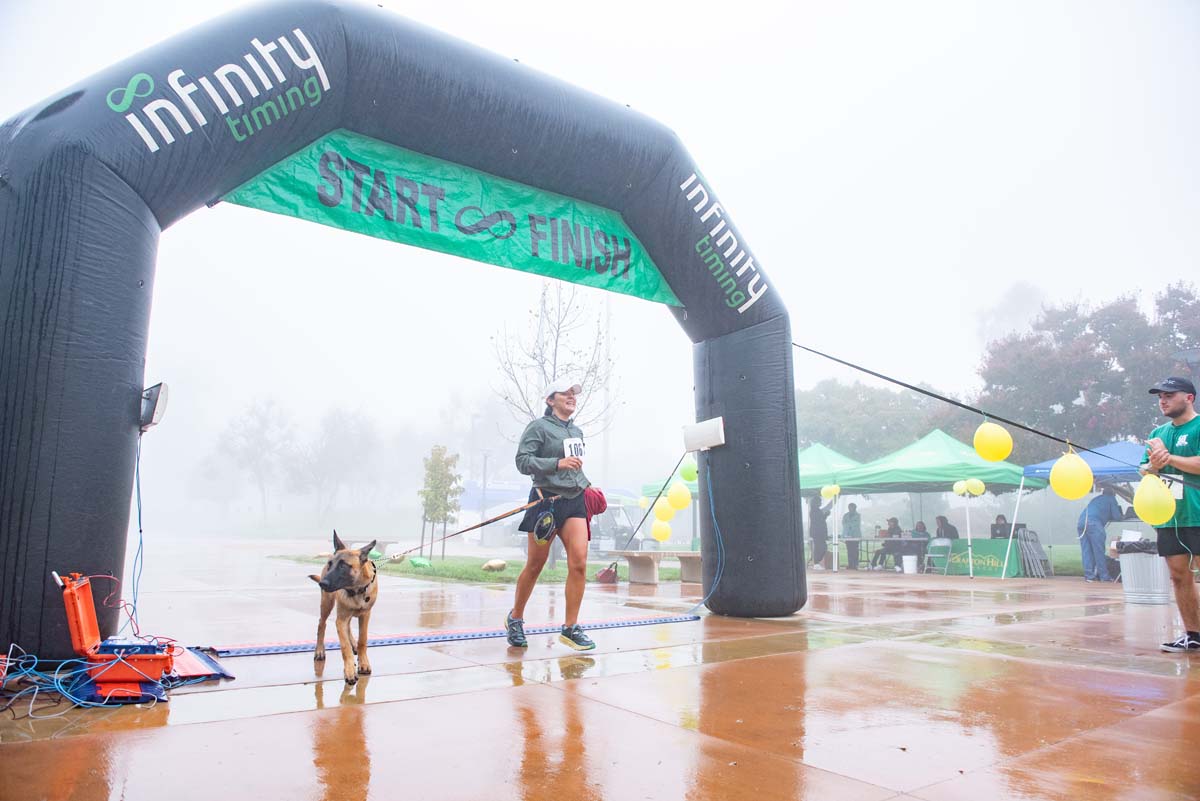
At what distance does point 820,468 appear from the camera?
19.0m

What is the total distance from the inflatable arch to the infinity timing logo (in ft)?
0.04

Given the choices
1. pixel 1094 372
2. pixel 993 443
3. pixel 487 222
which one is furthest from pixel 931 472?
pixel 1094 372

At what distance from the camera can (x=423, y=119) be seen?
5152mm

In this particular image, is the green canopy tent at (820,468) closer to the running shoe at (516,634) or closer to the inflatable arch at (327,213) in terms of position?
the inflatable arch at (327,213)

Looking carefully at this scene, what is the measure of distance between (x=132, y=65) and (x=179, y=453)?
87.1 metres

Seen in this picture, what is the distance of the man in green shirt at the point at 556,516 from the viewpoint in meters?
4.64

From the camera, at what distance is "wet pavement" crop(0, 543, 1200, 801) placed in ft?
7.15

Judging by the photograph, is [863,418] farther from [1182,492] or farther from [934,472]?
[1182,492]

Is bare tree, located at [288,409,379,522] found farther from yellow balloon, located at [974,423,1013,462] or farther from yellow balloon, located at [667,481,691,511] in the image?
yellow balloon, located at [974,423,1013,462]

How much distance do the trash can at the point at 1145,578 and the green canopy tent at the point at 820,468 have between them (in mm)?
7736

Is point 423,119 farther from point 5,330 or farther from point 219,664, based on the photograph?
point 219,664

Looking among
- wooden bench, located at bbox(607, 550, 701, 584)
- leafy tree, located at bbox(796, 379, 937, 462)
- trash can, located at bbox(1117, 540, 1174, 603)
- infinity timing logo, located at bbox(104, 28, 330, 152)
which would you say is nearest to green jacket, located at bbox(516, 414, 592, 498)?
infinity timing logo, located at bbox(104, 28, 330, 152)

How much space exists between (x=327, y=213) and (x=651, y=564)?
7407mm

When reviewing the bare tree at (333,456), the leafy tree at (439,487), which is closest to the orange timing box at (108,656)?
the leafy tree at (439,487)
